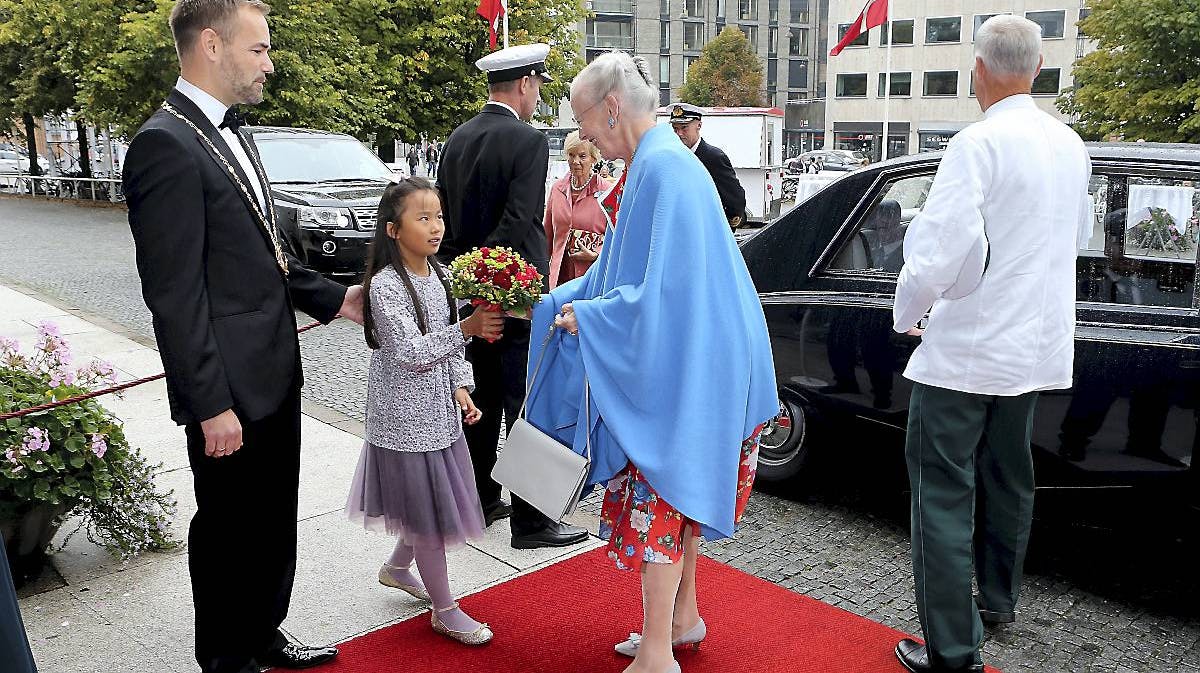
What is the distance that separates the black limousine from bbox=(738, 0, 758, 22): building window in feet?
247

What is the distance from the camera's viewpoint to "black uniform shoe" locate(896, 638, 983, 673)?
132 inches

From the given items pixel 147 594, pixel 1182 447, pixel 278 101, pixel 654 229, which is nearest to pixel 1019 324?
pixel 1182 447

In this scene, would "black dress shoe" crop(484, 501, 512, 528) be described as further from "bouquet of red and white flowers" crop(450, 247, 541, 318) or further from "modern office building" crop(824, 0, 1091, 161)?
"modern office building" crop(824, 0, 1091, 161)

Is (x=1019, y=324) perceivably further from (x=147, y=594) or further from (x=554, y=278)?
(x=147, y=594)

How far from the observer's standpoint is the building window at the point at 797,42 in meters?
79.0

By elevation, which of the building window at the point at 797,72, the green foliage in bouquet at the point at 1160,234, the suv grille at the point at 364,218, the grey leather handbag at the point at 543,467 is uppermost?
the building window at the point at 797,72

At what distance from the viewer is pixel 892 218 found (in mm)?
4543

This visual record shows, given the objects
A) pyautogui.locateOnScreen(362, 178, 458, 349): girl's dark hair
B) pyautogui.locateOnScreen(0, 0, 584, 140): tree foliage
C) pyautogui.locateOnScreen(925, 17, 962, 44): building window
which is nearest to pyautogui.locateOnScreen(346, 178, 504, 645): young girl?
pyautogui.locateOnScreen(362, 178, 458, 349): girl's dark hair

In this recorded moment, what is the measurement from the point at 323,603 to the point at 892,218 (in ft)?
9.79

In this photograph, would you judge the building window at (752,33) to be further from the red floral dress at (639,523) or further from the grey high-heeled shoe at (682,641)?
the red floral dress at (639,523)

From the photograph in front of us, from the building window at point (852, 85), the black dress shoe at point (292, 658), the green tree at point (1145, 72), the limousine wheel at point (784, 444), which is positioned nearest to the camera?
the black dress shoe at point (292, 658)

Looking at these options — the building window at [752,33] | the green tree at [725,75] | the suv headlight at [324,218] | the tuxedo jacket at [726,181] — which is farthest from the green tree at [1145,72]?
the building window at [752,33]

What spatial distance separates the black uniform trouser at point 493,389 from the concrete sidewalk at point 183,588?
0.30 meters

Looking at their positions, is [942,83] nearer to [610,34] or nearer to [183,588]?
[610,34]
